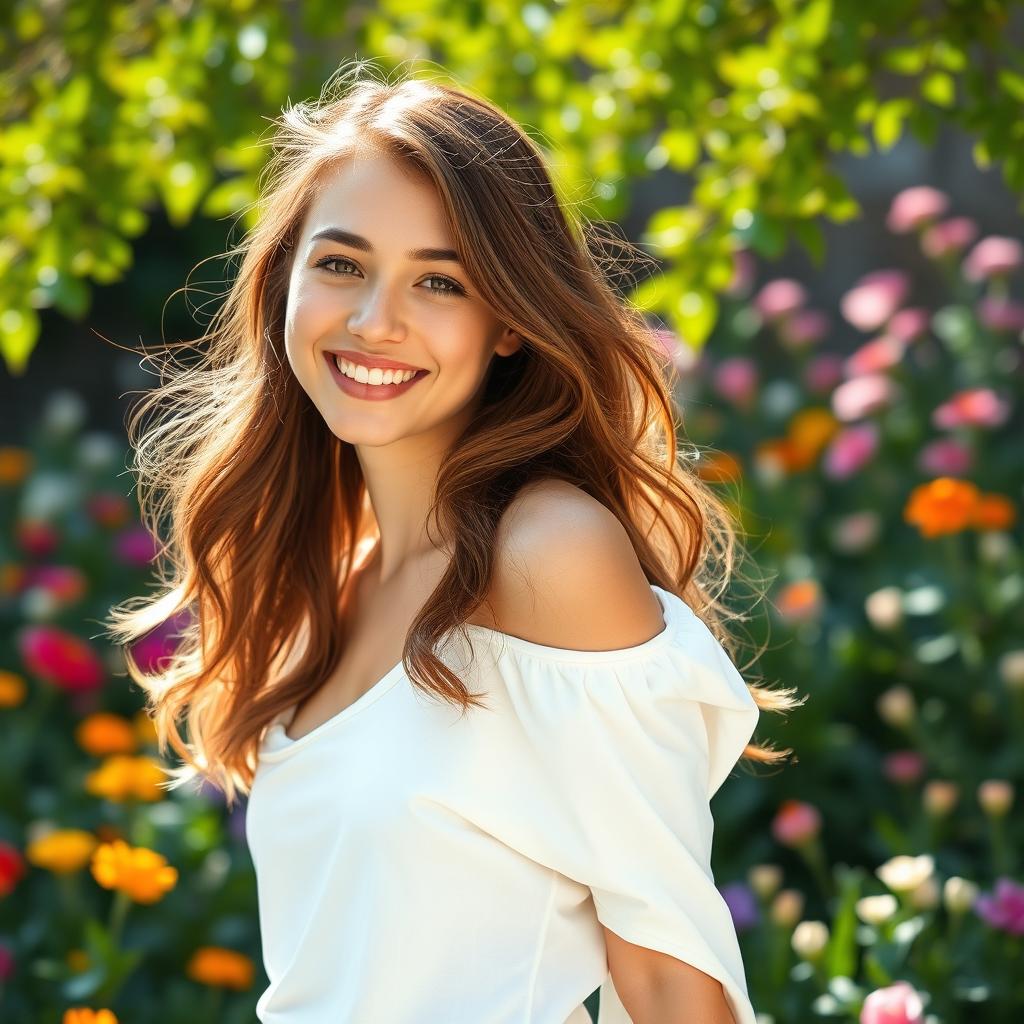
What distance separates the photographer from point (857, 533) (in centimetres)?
376

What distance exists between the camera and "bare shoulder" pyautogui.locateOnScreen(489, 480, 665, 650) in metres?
1.54

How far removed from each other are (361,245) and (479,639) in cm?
46

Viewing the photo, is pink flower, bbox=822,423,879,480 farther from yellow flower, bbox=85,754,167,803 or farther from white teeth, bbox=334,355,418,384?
white teeth, bbox=334,355,418,384

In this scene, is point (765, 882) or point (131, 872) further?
point (765, 882)

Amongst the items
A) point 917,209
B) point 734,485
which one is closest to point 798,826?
point 734,485

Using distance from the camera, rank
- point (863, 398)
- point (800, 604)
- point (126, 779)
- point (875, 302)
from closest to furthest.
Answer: point (126, 779), point (800, 604), point (863, 398), point (875, 302)

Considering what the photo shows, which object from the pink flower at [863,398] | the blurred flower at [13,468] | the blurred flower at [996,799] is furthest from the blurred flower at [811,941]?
the blurred flower at [13,468]

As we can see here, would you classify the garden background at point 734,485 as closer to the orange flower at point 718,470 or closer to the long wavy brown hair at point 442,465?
the orange flower at point 718,470

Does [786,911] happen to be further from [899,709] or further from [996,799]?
[899,709]

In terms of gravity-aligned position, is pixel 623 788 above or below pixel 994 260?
above

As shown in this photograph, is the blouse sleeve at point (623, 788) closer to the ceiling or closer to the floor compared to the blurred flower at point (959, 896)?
closer to the ceiling

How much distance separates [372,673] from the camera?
1.80 meters

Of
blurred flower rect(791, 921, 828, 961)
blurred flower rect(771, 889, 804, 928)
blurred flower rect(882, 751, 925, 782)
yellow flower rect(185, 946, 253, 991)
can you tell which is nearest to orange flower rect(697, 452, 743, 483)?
blurred flower rect(882, 751, 925, 782)

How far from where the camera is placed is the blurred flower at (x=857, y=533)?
12.3 feet
